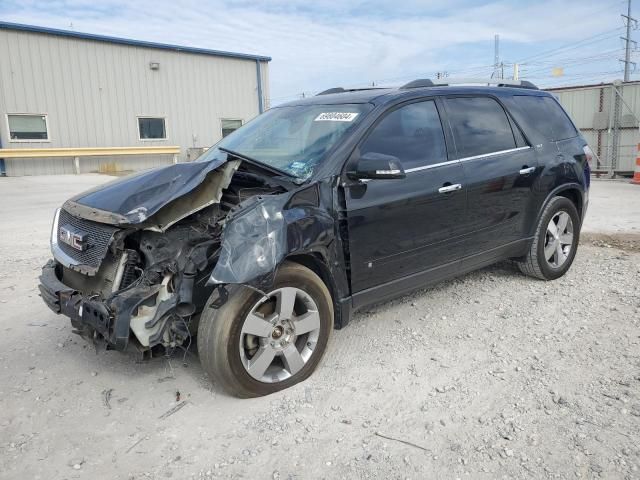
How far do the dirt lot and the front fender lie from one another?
84cm

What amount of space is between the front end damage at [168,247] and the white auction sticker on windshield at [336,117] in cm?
70

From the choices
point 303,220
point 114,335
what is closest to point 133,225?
point 114,335

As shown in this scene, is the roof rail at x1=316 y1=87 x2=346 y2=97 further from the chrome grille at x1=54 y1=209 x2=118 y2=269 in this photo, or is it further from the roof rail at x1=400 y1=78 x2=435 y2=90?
the chrome grille at x1=54 y1=209 x2=118 y2=269

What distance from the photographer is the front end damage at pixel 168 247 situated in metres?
2.86

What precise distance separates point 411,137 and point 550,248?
214 centimetres

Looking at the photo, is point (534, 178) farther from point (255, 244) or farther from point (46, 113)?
point (46, 113)

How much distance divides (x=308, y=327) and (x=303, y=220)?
681 millimetres

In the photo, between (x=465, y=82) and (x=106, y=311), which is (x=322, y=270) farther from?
(x=465, y=82)

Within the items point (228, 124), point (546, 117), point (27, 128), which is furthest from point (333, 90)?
point (228, 124)

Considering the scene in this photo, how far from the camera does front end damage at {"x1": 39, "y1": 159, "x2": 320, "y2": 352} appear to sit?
112 inches

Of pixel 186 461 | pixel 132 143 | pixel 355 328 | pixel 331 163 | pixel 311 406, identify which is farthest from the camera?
pixel 132 143

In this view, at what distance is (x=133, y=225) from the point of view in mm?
2998

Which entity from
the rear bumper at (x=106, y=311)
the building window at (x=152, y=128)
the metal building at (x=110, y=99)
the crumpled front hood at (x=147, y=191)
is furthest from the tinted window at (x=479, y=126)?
the building window at (x=152, y=128)

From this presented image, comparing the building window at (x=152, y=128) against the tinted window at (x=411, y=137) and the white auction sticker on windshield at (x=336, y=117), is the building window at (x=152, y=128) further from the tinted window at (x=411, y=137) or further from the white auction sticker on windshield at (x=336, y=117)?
the tinted window at (x=411, y=137)
